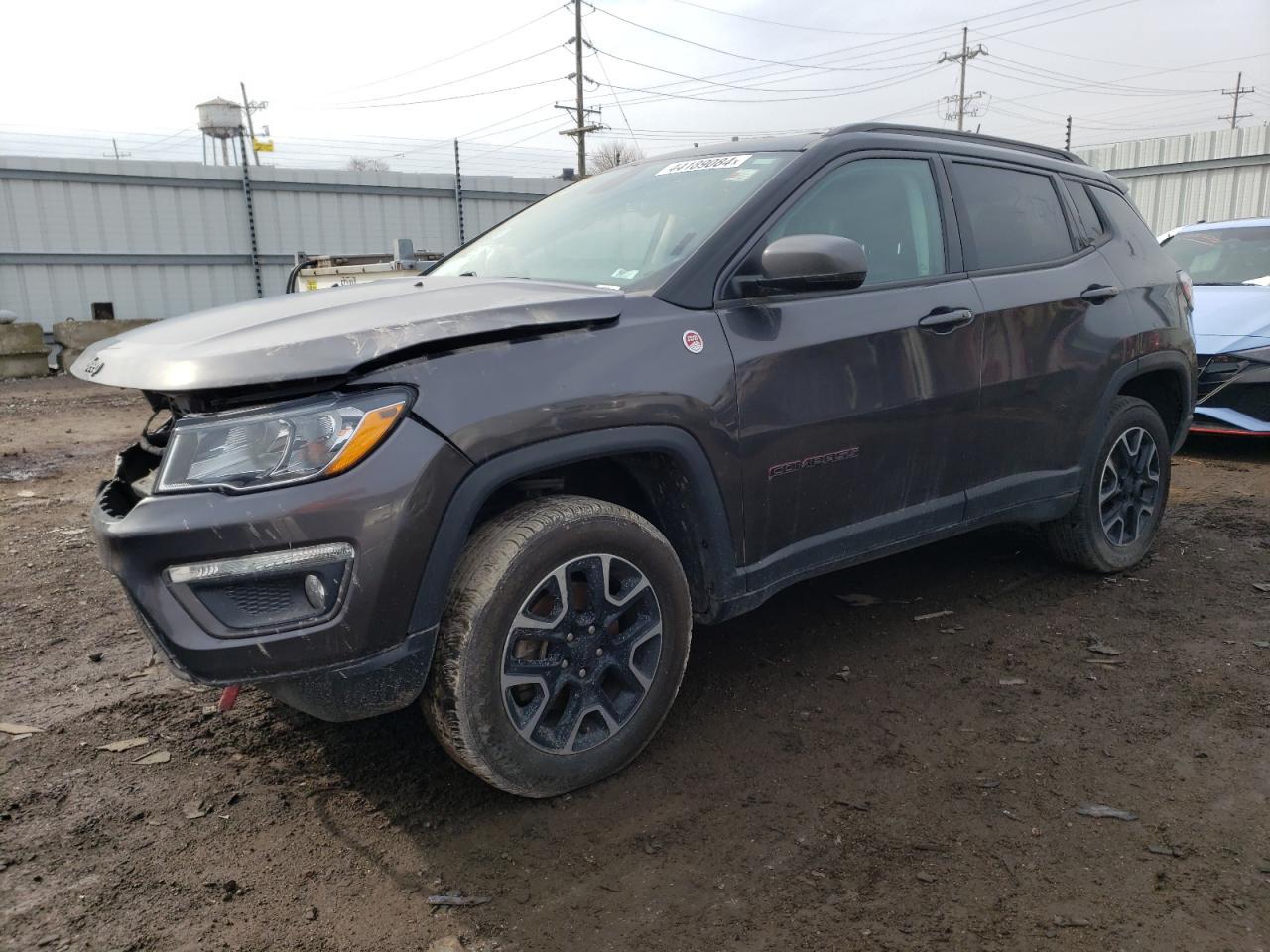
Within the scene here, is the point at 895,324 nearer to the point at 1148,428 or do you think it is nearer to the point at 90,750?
the point at 1148,428

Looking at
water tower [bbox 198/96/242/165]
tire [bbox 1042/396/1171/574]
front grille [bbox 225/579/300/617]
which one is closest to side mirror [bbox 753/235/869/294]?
front grille [bbox 225/579/300/617]

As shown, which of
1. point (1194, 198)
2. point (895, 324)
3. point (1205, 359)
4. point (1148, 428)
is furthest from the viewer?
point (1194, 198)

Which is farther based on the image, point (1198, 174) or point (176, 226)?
point (1198, 174)

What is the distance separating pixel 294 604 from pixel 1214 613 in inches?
143

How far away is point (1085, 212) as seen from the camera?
409 cm

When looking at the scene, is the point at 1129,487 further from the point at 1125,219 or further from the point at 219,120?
the point at 219,120

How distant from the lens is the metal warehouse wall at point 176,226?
14609 millimetres

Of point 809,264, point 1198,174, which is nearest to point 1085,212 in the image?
point 809,264

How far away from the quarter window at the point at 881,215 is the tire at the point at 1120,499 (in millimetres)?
1301

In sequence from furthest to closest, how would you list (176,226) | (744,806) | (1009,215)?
(176,226), (1009,215), (744,806)

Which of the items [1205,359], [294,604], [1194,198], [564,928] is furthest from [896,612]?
[1194,198]

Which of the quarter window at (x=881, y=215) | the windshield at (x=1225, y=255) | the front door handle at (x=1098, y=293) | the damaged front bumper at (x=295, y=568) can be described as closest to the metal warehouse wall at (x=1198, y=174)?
the windshield at (x=1225, y=255)

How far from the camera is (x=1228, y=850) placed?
2.32 meters

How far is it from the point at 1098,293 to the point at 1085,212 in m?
0.46
